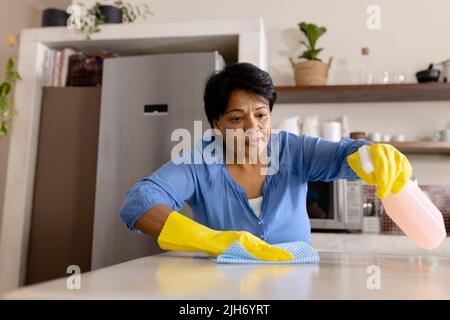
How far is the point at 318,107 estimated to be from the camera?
2.70 m

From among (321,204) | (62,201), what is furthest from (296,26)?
(62,201)

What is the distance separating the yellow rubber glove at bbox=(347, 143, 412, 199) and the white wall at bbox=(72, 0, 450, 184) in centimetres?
171

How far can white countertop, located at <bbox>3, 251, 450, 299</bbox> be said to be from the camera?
50 centimetres

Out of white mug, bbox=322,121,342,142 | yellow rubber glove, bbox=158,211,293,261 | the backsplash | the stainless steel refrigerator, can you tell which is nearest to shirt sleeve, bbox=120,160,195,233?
yellow rubber glove, bbox=158,211,293,261

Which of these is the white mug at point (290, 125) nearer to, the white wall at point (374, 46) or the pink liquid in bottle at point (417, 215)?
the white wall at point (374, 46)

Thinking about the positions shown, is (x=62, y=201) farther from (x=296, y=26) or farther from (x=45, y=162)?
(x=296, y=26)

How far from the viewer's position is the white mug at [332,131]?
2469 mm

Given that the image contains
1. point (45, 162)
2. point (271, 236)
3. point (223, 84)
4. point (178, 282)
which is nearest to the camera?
point (178, 282)

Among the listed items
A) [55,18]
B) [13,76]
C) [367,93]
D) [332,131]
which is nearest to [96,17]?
[55,18]

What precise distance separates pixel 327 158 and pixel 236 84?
36cm

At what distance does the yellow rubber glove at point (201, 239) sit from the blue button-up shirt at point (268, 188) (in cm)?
16

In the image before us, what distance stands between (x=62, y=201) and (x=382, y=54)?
7.13 feet

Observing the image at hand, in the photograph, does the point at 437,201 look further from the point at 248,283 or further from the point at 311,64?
the point at 248,283
